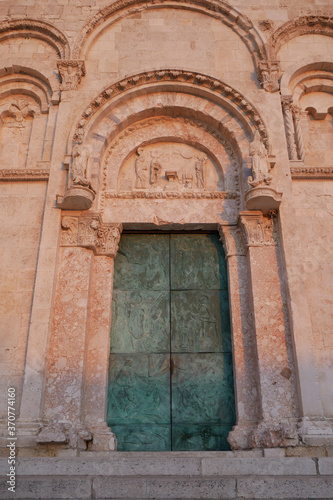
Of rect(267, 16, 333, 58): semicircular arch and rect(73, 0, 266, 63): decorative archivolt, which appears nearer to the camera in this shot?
rect(73, 0, 266, 63): decorative archivolt

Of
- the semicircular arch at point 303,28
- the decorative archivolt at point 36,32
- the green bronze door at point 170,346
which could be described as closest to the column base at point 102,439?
the green bronze door at point 170,346

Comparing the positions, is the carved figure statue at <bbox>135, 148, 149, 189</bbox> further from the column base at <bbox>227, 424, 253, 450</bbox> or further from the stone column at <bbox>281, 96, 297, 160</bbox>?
the column base at <bbox>227, 424, 253, 450</bbox>

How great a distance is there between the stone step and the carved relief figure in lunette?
474cm

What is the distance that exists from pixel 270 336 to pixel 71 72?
6970mm

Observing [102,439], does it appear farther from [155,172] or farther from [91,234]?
[155,172]

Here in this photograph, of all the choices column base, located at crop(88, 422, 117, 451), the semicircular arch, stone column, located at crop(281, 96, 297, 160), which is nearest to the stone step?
column base, located at crop(88, 422, 117, 451)

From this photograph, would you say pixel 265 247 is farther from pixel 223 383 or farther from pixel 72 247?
pixel 72 247

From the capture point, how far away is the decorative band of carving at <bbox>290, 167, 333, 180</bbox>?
8.80m

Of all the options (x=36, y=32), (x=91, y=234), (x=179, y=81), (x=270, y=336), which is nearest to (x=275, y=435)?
(x=270, y=336)

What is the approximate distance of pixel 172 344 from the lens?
27.3 feet

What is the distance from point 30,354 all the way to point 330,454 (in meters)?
4.94

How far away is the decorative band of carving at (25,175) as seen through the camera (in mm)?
8797

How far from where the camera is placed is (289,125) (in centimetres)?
934

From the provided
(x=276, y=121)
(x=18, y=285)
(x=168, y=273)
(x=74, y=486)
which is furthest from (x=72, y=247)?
(x=276, y=121)
